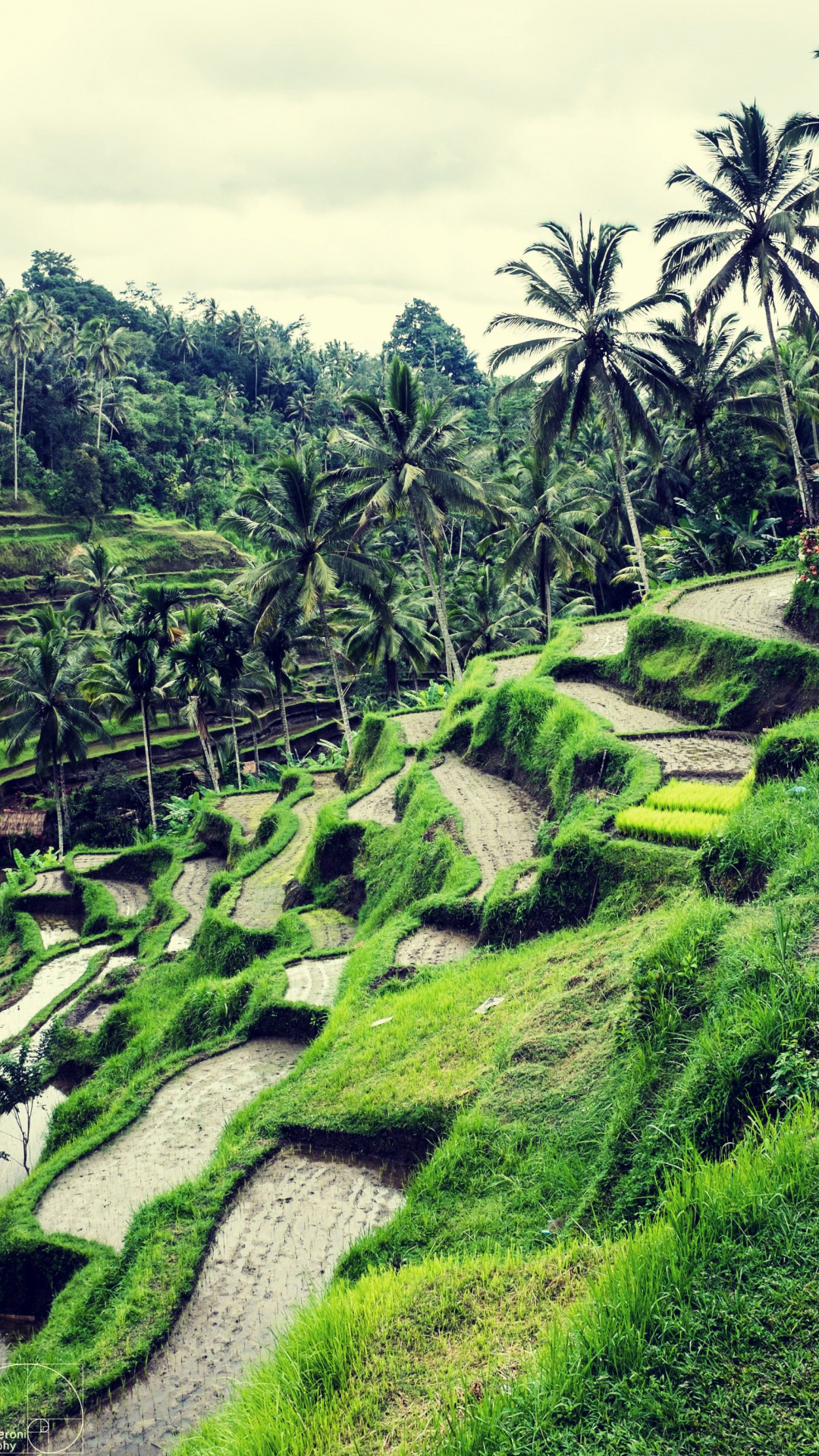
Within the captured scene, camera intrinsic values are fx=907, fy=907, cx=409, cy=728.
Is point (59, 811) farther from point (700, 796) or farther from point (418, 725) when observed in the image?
point (700, 796)

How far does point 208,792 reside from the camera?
36.0m

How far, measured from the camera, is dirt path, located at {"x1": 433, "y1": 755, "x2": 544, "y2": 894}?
14711 millimetres

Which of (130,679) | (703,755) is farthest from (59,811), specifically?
(703,755)

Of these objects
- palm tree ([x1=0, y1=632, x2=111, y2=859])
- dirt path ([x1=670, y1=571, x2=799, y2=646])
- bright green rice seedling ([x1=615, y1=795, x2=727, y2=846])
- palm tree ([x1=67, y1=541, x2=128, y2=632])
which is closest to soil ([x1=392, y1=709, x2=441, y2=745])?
dirt path ([x1=670, y1=571, x2=799, y2=646])

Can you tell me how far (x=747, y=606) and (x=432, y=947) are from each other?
9.31 meters

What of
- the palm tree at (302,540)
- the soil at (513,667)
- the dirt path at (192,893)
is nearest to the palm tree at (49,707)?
the dirt path at (192,893)

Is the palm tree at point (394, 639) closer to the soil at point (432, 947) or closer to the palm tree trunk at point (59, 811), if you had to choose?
the palm tree trunk at point (59, 811)

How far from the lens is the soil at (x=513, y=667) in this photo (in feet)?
73.8

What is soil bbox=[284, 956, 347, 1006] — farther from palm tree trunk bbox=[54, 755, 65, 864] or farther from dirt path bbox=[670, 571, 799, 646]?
palm tree trunk bbox=[54, 755, 65, 864]

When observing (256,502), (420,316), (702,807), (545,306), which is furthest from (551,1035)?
(420,316)

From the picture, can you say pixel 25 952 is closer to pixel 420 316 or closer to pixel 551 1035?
pixel 551 1035

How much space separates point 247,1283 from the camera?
27.3ft

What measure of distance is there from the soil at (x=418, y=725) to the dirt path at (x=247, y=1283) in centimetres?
1560

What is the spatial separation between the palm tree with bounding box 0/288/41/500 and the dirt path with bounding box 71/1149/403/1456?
61652mm
